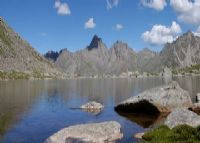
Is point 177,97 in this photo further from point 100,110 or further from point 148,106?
point 100,110

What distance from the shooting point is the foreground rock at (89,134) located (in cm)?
4066

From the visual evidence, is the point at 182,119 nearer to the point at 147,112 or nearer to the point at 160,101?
the point at 160,101

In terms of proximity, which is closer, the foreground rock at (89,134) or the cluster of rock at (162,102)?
the foreground rock at (89,134)

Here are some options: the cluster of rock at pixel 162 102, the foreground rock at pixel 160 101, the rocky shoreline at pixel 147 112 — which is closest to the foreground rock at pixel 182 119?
the rocky shoreline at pixel 147 112

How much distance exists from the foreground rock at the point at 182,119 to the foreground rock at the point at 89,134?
6.06 meters

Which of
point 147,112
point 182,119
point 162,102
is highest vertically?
point 162,102

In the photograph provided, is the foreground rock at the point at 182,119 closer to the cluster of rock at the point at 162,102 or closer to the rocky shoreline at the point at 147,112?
the rocky shoreline at the point at 147,112

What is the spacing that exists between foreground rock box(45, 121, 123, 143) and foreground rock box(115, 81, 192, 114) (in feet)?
66.3

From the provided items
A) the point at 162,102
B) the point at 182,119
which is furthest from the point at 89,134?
the point at 162,102

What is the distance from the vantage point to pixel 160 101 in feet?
216

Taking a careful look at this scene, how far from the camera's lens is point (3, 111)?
72625 mm

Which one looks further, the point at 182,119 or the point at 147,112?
the point at 147,112

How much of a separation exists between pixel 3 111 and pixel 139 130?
1267 inches

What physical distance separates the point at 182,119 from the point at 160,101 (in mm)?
20391
